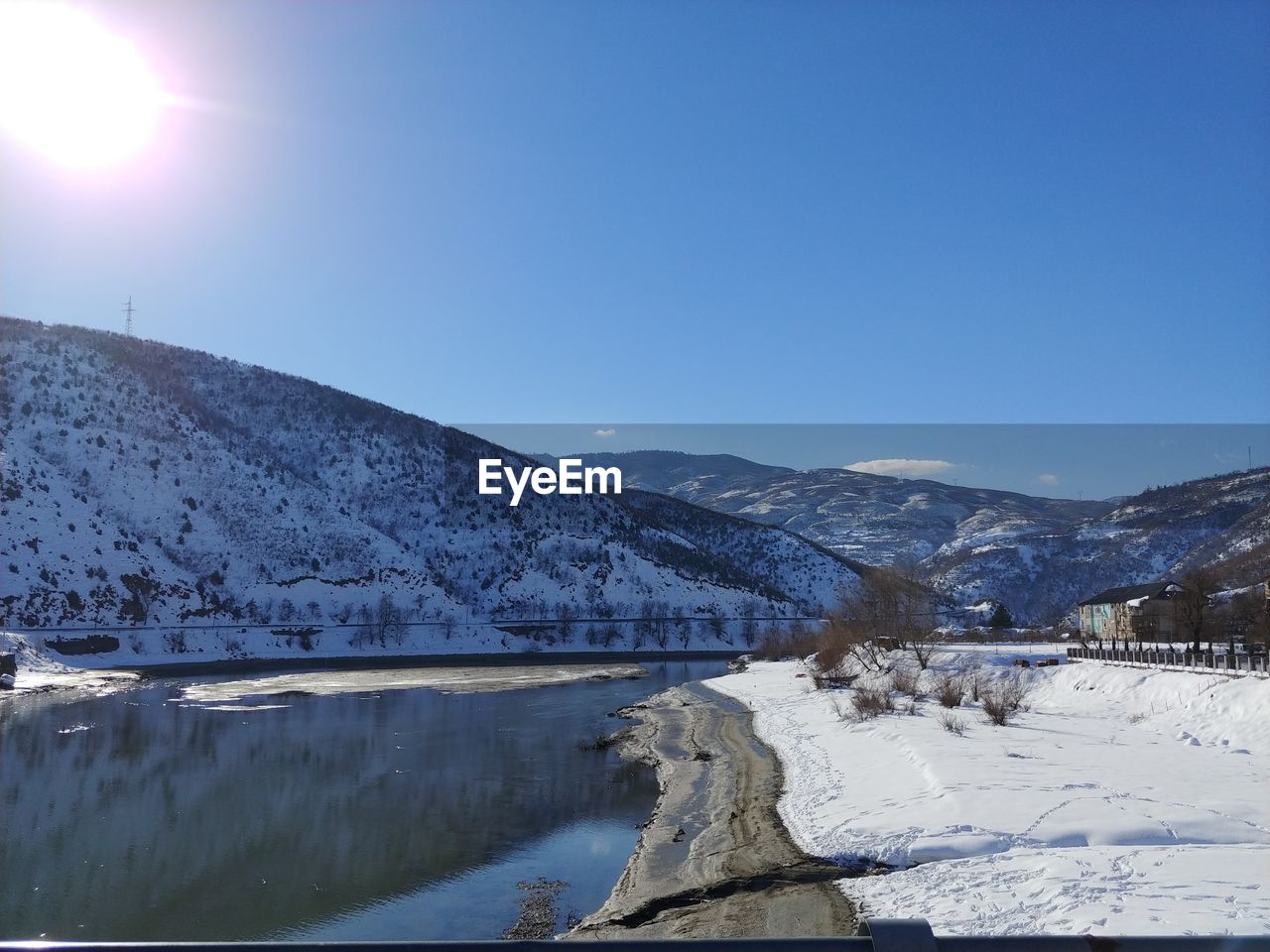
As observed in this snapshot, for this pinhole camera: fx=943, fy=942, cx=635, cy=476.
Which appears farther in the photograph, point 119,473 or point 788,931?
point 119,473

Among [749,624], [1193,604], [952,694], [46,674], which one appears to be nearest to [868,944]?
[952,694]

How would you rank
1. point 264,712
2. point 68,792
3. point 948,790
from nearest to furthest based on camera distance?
point 948,790
point 68,792
point 264,712

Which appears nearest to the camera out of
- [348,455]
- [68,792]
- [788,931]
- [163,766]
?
[788,931]

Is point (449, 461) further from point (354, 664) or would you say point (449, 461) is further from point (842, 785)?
point (842, 785)

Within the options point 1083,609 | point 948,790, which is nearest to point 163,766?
point 948,790

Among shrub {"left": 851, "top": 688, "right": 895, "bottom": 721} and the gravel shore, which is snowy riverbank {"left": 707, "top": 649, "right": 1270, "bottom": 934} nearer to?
the gravel shore

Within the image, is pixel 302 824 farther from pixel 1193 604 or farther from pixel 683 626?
pixel 683 626

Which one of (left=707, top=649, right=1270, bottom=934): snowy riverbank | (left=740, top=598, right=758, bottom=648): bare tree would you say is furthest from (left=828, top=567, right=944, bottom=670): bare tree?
(left=740, top=598, right=758, bottom=648): bare tree
